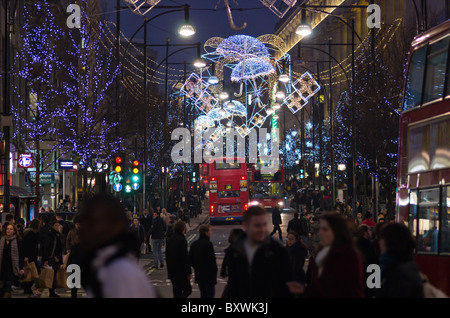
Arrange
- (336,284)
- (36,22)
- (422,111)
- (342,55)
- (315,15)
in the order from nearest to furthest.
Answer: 1. (336,284)
2. (422,111)
3. (36,22)
4. (342,55)
5. (315,15)

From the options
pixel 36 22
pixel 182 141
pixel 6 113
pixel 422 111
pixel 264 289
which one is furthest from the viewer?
pixel 182 141

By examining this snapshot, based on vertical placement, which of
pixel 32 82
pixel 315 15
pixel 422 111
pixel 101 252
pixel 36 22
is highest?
pixel 315 15

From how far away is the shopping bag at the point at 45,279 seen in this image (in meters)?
18.3

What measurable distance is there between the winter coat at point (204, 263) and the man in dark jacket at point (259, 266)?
19.5 ft

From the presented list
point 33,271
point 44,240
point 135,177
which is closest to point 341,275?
point 44,240

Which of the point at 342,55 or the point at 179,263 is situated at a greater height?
the point at 342,55

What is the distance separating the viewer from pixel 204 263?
530 inches

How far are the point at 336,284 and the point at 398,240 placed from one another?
2.11 ft

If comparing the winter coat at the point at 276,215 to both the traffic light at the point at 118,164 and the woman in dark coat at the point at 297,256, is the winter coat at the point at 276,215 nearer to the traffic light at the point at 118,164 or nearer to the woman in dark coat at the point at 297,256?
the traffic light at the point at 118,164

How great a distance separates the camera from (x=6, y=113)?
2477 cm

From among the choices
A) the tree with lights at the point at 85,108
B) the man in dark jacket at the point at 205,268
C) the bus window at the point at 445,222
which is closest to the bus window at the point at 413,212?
the bus window at the point at 445,222

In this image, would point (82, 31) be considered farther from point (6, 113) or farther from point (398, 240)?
point (398, 240)

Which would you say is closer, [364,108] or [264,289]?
[264,289]

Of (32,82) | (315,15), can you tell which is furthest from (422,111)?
(315,15)
